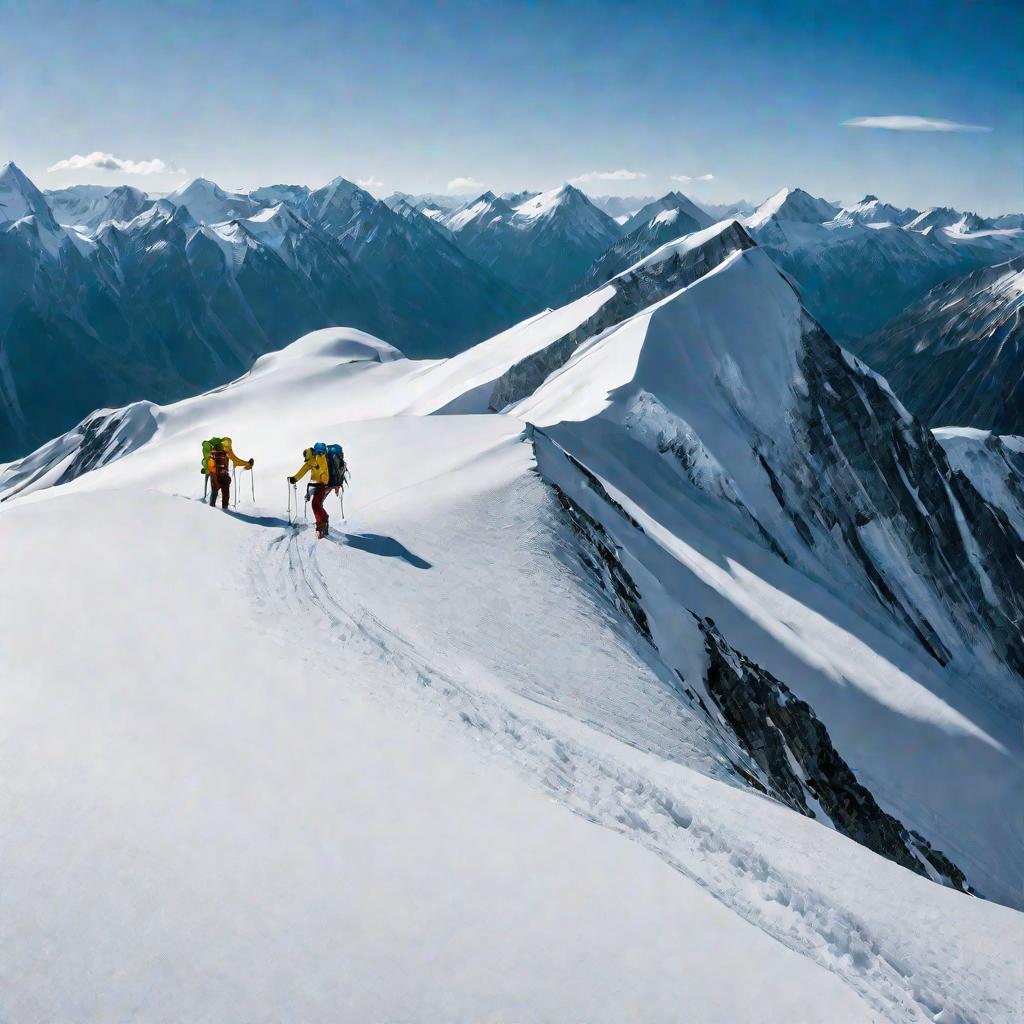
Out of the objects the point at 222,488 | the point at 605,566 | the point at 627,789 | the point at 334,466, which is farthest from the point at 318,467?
the point at 627,789

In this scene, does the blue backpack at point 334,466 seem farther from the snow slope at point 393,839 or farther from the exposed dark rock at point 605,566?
the exposed dark rock at point 605,566

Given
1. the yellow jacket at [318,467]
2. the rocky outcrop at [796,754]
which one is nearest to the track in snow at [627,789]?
the yellow jacket at [318,467]

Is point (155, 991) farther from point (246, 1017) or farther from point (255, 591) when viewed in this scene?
point (255, 591)

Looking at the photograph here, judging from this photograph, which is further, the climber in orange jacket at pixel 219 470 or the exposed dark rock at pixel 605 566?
the climber in orange jacket at pixel 219 470

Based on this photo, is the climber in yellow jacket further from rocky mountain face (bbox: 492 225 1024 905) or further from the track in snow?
rocky mountain face (bbox: 492 225 1024 905)

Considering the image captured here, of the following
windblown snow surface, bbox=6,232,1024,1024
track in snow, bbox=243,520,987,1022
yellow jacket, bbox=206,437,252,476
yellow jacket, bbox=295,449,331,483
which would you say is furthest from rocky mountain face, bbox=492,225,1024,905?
yellow jacket, bbox=206,437,252,476

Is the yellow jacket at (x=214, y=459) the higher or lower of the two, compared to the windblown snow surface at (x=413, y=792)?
higher

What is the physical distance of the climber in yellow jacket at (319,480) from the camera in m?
17.9

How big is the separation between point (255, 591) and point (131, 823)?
6.85 meters

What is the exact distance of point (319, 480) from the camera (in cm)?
1872

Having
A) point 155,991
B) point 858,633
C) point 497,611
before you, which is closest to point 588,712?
point 497,611

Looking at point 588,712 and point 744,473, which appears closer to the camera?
point 588,712

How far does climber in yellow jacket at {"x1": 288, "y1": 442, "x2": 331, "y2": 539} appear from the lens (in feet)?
58.9

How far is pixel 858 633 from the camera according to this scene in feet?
147
